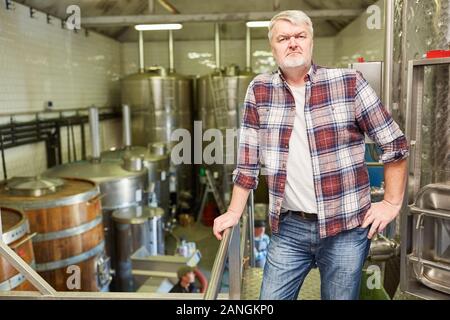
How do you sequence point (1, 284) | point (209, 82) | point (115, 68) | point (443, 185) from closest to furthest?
point (443, 185) < point (1, 284) < point (209, 82) < point (115, 68)

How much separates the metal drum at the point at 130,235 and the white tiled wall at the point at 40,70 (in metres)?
1.35

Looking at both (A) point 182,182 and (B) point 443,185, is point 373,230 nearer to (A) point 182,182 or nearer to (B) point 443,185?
(B) point 443,185

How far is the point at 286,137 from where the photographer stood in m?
1.68

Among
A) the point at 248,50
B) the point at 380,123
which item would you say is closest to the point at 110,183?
the point at 380,123

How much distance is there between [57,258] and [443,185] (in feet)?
9.93

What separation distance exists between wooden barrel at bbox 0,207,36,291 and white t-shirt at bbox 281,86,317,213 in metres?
1.74

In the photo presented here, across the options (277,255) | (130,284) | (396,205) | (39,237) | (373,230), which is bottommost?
(130,284)

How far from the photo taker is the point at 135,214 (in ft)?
16.2

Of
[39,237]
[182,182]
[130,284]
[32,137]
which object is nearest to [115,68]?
[182,182]

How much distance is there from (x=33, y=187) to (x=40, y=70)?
2.25 m

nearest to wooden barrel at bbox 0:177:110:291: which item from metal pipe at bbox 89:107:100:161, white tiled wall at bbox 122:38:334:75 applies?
metal pipe at bbox 89:107:100:161

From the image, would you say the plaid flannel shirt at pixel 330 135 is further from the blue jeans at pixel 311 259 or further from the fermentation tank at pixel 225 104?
the fermentation tank at pixel 225 104

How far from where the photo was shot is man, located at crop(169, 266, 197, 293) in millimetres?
3863

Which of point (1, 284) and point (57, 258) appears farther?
point (57, 258)
